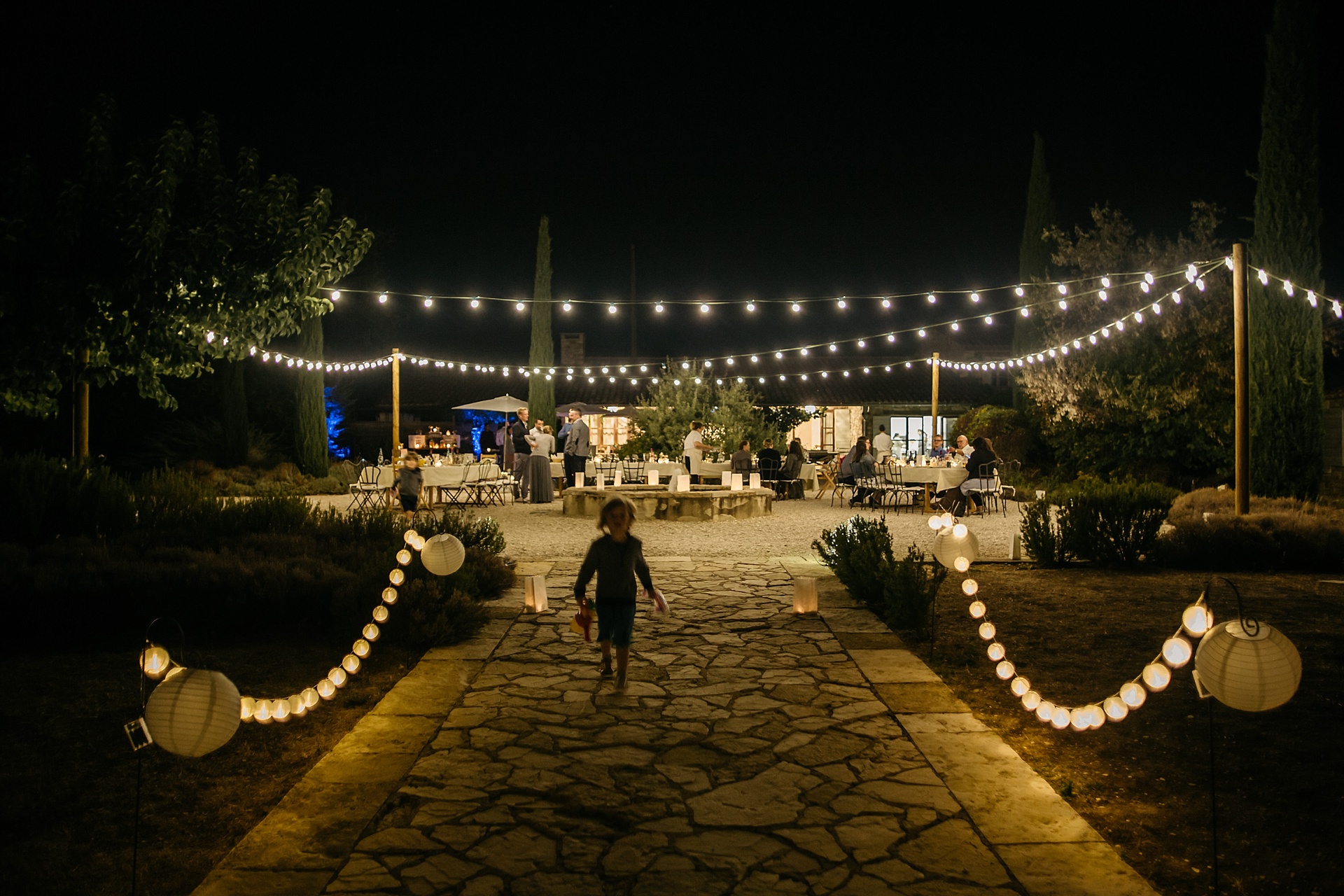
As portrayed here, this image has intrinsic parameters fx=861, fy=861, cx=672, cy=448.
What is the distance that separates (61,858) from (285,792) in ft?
2.27

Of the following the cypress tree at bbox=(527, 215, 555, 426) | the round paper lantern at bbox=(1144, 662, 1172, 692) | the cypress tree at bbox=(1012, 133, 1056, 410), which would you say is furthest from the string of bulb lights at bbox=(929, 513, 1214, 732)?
the cypress tree at bbox=(527, 215, 555, 426)

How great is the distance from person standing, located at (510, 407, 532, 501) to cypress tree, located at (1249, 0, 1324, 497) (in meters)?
11.4

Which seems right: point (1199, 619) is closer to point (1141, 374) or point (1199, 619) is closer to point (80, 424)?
point (80, 424)

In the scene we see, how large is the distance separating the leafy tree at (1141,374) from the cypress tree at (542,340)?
42.6 feet

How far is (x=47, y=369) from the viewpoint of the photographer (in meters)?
6.70

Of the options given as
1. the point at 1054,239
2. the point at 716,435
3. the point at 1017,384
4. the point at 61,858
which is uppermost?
the point at 1054,239

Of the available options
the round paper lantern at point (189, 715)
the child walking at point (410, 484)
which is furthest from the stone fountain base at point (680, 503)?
the round paper lantern at point (189, 715)

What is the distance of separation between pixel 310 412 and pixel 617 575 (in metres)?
18.1

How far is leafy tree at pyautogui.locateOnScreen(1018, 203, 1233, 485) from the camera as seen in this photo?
16.1m

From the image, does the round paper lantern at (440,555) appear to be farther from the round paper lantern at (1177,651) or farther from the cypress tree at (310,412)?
the cypress tree at (310,412)

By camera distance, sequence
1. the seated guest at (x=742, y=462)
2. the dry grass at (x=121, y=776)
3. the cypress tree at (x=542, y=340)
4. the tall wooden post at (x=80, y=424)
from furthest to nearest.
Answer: the cypress tree at (x=542, y=340) → the seated guest at (x=742, y=462) → the tall wooden post at (x=80, y=424) → the dry grass at (x=121, y=776)

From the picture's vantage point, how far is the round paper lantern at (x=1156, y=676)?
10.0 feet

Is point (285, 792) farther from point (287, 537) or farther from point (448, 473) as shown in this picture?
point (448, 473)

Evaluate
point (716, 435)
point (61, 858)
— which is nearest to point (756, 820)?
point (61, 858)
